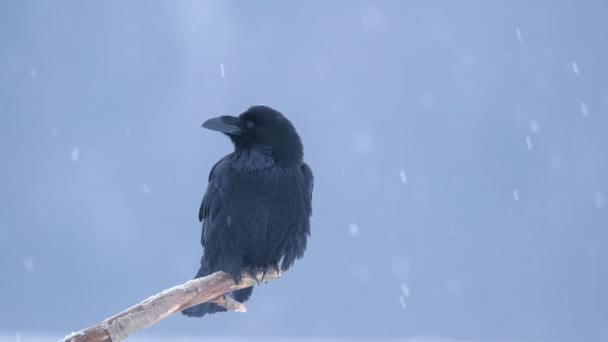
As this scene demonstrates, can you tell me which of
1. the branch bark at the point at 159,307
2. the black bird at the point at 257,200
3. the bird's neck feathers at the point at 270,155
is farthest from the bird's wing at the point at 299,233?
the branch bark at the point at 159,307

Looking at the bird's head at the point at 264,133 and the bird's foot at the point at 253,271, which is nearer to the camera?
the bird's foot at the point at 253,271

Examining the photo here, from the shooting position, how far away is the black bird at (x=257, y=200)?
3660mm

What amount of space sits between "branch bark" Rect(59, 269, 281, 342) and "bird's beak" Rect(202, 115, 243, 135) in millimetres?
809

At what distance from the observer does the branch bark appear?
100 inches

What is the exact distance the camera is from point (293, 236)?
3.76 meters

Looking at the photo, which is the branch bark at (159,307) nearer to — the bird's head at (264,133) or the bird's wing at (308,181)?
the bird's wing at (308,181)

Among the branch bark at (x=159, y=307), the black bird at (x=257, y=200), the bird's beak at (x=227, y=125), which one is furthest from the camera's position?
the bird's beak at (x=227, y=125)

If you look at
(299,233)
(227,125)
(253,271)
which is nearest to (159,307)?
(253,271)

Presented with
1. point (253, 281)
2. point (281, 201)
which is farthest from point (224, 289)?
point (281, 201)

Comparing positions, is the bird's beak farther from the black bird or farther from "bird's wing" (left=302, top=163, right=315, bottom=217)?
"bird's wing" (left=302, top=163, right=315, bottom=217)

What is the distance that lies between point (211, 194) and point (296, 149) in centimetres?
54

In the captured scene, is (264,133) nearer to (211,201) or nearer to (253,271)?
(211,201)

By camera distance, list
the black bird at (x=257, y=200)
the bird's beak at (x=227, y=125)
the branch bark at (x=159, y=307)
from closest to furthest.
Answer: the branch bark at (x=159, y=307), the black bird at (x=257, y=200), the bird's beak at (x=227, y=125)

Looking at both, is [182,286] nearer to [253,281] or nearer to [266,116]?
[253,281]
